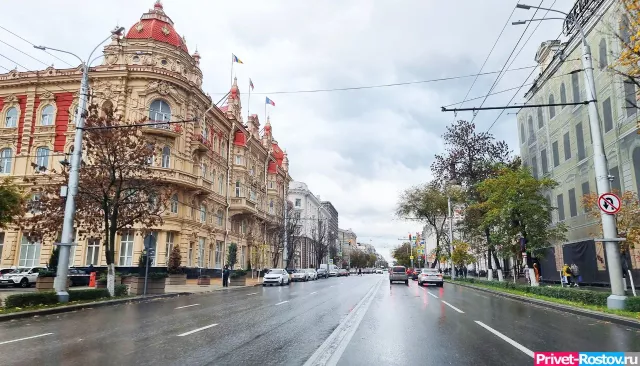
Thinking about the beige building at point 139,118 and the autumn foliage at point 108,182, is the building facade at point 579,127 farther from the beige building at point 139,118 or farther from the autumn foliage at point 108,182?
the beige building at point 139,118

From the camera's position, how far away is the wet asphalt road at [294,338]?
24.6ft

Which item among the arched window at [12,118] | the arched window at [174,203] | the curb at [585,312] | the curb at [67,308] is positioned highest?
the arched window at [12,118]

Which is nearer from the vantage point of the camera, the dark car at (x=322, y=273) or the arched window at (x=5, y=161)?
the arched window at (x=5, y=161)

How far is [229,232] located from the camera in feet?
164

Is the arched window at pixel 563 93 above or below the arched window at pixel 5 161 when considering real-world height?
above

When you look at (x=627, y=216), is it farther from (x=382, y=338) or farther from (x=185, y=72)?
(x=185, y=72)

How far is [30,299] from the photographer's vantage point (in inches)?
626

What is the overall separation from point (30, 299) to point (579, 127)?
32.2 metres

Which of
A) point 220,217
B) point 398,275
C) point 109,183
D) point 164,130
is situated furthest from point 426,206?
point 109,183

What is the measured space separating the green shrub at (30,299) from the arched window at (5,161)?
29.5 meters

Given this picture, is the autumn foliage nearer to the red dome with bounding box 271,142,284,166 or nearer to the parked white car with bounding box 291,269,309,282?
the parked white car with bounding box 291,269,309,282

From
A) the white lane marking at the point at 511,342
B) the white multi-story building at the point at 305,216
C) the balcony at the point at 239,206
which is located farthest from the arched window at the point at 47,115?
the white multi-story building at the point at 305,216

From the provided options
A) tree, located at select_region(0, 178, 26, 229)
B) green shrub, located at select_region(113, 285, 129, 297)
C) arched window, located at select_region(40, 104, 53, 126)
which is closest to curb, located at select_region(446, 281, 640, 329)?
green shrub, located at select_region(113, 285, 129, 297)

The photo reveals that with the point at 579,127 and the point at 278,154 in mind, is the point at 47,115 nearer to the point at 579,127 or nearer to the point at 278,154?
the point at 278,154
